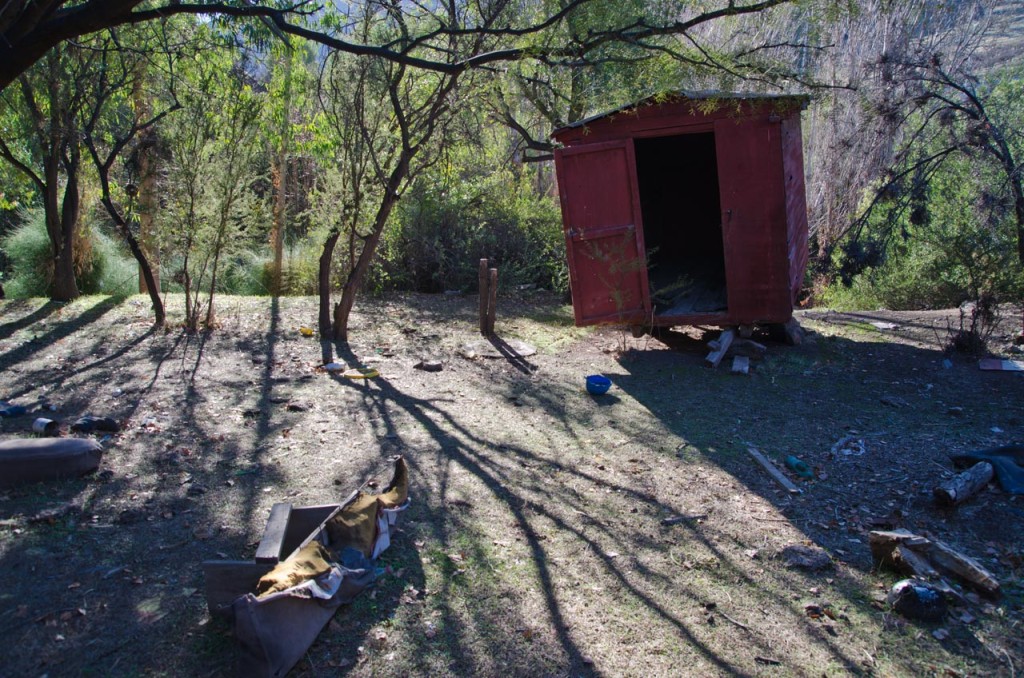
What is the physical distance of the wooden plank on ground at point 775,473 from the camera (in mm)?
4673

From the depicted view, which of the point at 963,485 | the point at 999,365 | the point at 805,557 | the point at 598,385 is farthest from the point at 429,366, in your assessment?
the point at 999,365

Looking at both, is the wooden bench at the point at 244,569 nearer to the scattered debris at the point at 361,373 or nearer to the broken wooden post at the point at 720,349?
the scattered debris at the point at 361,373

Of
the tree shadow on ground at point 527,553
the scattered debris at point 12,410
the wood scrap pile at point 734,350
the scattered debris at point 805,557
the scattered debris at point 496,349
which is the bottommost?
the scattered debris at point 805,557

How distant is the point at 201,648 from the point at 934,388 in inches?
257

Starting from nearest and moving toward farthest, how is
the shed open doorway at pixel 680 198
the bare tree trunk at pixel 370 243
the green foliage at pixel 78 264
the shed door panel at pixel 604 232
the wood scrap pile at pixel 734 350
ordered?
the wood scrap pile at pixel 734 350 < the shed door panel at pixel 604 232 < the bare tree trunk at pixel 370 243 < the shed open doorway at pixel 680 198 < the green foliage at pixel 78 264

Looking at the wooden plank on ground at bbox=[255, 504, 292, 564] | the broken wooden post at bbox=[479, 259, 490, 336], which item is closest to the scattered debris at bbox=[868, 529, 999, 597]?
the wooden plank on ground at bbox=[255, 504, 292, 564]

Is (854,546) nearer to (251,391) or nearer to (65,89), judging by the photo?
(251,391)

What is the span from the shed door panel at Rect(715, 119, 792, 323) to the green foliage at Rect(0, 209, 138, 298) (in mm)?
9488

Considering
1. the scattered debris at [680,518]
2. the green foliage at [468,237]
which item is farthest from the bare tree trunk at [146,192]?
the scattered debris at [680,518]

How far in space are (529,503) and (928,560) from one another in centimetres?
214

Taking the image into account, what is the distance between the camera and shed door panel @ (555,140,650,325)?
7.77m

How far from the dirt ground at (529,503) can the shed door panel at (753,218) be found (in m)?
0.73

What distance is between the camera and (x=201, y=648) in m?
2.93

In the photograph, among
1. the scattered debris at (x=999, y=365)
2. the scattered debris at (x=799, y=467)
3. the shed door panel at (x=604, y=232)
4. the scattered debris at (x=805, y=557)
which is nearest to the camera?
the scattered debris at (x=805, y=557)
